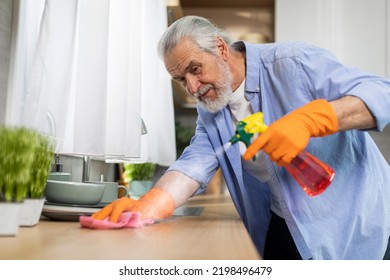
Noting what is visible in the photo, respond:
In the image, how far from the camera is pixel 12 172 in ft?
1.94

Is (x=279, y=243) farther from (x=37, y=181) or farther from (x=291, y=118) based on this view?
(x=37, y=181)

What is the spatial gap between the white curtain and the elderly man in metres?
0.14

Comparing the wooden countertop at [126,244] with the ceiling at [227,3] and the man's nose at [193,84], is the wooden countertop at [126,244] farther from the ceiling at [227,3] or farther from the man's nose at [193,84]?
the ceiling at [227,3]

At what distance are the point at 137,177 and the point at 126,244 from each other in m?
1.33

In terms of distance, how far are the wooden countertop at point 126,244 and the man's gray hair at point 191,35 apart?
1.58 ft

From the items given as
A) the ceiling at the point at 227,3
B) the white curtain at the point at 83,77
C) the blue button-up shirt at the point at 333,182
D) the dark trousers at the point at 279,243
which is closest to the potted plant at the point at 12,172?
the white curtain at the point at 83,77

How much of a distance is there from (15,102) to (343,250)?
80cm

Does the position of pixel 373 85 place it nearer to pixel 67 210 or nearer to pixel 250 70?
pixel 250 70

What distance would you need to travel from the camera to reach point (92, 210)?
2.87 ft

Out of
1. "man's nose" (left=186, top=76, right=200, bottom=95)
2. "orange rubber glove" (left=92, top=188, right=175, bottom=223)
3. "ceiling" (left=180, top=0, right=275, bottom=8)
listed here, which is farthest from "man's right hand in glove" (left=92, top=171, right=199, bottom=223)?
"ceiling" (left=180, top=0, right=275, bottom=8)

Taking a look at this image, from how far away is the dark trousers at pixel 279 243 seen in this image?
3.95 feet

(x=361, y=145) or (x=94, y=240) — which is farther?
(x=361, y=145)
